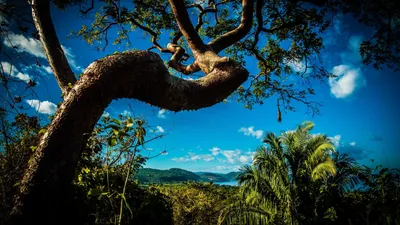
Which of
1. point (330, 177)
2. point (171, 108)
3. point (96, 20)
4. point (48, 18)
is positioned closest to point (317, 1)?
point (171, 108)

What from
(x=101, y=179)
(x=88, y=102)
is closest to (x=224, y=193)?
(x=101, y=179)

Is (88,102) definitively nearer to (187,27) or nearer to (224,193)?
(187,27)

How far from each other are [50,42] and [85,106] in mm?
2237

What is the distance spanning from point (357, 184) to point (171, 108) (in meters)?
6.41

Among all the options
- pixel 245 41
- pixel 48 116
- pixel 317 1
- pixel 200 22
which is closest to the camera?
pixel 48 116

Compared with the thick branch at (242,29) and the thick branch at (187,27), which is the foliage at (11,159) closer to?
the thick branch at (187,27)

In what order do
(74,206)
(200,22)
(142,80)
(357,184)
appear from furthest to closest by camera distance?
1. (200,22)
2. (357,184)
3. (142,80)
4. (74,206)

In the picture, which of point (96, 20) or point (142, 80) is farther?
point (96, 20)

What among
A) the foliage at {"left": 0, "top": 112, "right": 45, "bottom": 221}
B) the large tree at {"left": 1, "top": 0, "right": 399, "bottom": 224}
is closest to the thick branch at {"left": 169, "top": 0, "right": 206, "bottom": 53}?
the large tree at {"left": 1, "top": 0, "right": 399, "bottom": 224}

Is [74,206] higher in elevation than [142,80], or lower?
lower

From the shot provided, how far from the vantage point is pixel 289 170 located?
775 cm

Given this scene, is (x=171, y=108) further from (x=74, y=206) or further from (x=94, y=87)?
(x=74, y=206)

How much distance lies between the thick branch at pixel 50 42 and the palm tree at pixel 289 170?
4303 mm

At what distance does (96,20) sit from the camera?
7930mm
